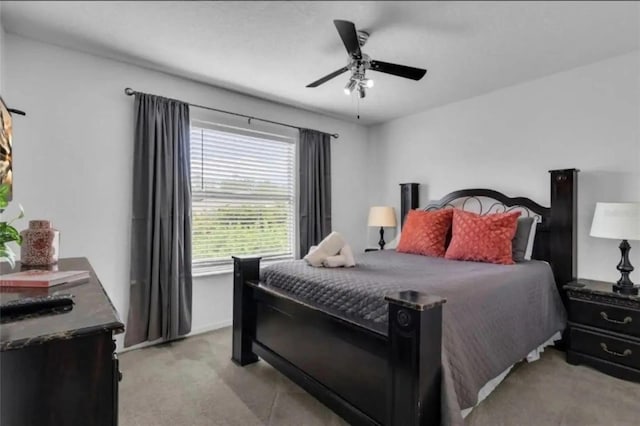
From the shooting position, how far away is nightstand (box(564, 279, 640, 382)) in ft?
7.45

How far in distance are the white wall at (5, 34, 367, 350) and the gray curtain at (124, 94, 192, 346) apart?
4.0 inches

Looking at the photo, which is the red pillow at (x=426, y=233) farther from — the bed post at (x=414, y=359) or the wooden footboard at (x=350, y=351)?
the bed post at (x=414, y=359)

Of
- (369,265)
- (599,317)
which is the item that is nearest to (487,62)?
(369,265)

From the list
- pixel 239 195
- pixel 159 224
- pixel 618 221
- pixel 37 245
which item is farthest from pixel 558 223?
pixel 37 245

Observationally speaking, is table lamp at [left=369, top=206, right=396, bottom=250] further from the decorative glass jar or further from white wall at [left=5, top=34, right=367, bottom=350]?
the decorative glass jar

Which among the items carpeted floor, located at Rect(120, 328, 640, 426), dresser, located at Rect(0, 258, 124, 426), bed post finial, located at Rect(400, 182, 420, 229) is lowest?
carpeted floor, located at Rect(120, 328, 640, 426)

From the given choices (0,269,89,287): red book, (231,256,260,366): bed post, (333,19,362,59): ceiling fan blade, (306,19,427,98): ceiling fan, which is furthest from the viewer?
(231,256,260,366): bed post

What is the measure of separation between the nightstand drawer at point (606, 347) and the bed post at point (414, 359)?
1.79 m

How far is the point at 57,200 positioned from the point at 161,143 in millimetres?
884

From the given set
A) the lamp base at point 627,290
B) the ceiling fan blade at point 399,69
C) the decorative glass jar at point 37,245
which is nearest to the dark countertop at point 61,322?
the decorative glass jar at point 37,245

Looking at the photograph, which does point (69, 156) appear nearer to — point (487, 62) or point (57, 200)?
point (57, 200)

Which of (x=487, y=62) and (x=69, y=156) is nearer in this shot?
(x=69, y=156)

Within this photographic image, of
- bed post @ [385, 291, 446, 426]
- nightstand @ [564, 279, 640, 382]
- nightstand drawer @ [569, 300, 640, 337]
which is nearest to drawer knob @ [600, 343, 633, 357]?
nightstand @ [564, 279, 640, 382]

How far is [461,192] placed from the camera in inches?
145
